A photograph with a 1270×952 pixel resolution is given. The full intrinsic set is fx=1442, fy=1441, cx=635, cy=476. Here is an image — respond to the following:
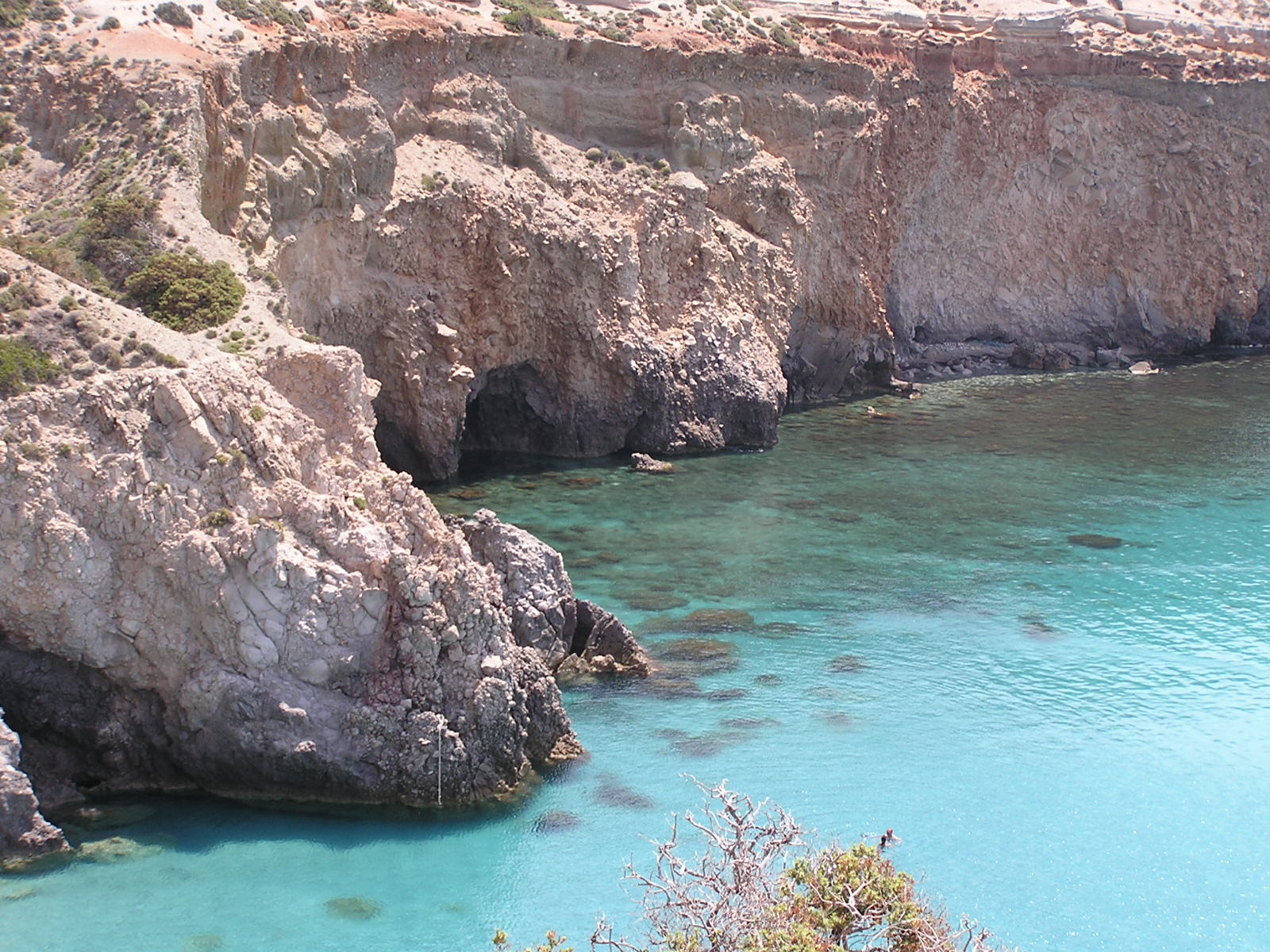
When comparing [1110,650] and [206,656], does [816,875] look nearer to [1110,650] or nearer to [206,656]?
[206,656]

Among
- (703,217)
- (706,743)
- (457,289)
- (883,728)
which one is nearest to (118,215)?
(457,289)

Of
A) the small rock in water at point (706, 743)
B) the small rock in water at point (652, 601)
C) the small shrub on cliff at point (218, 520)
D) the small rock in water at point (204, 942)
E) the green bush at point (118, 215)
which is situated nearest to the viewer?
the small rock in water at point (204, 942)

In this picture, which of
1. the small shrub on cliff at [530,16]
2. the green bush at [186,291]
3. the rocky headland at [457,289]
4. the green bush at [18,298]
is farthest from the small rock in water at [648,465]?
the green bush at [18,298]

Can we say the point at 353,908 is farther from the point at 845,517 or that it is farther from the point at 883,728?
the point at 845,517

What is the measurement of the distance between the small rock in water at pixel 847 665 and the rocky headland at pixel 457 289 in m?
5.24

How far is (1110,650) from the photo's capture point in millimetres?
34906

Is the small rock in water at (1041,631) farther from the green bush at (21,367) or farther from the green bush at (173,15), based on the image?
the green bush at (173,15)

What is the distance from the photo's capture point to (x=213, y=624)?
2539 cm

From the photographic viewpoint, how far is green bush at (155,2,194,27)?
42438 mm

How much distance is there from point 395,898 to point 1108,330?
61351mm

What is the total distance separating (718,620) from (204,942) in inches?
662

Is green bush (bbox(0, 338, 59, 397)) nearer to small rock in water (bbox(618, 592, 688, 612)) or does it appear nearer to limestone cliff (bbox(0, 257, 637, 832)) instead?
limestone cliff (bbox(0, 257, 637, 832))

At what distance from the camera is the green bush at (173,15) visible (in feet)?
139

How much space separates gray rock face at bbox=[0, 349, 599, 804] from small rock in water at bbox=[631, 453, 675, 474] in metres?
23.8
